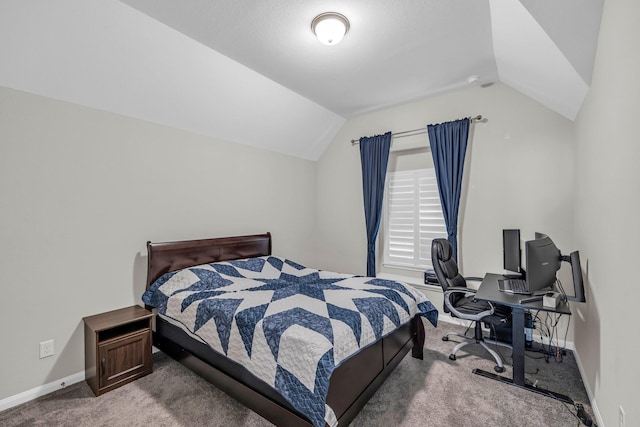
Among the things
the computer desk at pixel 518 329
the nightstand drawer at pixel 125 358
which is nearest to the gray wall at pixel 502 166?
the computer desk at pixel 518 329

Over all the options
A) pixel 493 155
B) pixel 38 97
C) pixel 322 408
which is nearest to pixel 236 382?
pixel 322 408

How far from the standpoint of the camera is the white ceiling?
6.52ft

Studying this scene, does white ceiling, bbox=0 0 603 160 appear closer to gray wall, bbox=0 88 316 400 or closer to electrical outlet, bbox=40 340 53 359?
gray wall, bbox=0 88 316 400

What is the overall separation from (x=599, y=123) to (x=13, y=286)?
4298 millimetres

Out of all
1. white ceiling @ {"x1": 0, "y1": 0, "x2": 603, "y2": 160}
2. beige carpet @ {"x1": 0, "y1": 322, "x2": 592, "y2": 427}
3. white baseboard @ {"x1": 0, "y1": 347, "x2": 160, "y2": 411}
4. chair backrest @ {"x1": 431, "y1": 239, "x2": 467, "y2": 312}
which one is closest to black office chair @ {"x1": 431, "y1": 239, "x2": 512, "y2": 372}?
chair backrest @ {"x1": 431, "y1": 239, "x2": 467, "y2": 312}

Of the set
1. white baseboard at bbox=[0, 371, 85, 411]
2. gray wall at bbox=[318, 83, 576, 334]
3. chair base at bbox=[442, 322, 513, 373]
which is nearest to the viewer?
white baseboard at bbox=[0, 371, 85, 411]

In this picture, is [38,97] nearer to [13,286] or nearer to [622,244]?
[13,286]

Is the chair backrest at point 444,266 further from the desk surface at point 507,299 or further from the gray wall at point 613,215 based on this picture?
the gray wall at point 613,215

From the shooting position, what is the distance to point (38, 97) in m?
2.28

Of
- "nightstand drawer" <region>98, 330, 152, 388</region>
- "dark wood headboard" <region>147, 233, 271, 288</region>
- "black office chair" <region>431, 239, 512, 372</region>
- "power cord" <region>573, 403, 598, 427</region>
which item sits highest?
"dark wood headboard" <region>147, 233, 271, 288</region>

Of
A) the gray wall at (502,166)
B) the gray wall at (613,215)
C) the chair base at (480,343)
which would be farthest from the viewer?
the gray wall at (502,166)

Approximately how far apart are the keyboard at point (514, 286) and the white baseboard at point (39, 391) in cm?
372

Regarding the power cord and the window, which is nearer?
the power cord

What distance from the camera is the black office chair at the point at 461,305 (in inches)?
102
